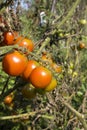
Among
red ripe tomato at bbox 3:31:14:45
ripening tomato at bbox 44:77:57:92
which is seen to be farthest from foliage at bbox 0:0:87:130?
ripening tomato at bbox 44:77:57:92

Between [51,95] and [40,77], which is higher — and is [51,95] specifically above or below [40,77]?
below

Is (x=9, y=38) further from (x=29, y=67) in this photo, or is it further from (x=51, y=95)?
(x=51, y=95)

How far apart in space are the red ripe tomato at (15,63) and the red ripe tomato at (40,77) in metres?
0.04

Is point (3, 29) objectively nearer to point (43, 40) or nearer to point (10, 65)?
point (10, 65)

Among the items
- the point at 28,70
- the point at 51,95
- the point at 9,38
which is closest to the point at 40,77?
the point at 28,70

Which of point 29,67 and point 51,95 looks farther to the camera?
point 51,95

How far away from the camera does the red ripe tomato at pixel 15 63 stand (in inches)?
45.1

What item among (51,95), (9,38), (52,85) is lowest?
(51,95)

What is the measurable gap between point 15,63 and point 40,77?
0.30 ft

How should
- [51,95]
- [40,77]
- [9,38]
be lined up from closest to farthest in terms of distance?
[40,77] < [9,38] < [51,95]

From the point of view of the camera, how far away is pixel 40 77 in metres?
1.14

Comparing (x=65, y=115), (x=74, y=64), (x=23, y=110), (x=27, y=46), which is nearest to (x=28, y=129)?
(x=23, y=110)

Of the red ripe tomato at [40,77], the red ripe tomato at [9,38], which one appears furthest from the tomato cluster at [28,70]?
the red ripe tomato at [9,38]

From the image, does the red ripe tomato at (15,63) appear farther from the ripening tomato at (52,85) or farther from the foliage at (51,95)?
the foliage at (51,95)
